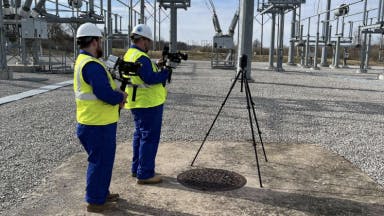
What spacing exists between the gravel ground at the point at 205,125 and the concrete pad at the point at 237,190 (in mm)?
292

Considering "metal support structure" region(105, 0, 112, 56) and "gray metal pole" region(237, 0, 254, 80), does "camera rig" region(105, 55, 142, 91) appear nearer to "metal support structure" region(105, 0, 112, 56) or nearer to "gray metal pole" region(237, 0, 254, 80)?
"gray metal pole" region(237, 0, 254, 80)

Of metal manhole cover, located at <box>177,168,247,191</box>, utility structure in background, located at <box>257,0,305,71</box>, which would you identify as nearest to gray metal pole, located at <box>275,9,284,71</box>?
utility structure in background, located at <box>257,0,305,71</box>

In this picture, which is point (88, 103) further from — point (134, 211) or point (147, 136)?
point (134, 211)

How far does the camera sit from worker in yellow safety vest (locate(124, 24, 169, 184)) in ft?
15.4

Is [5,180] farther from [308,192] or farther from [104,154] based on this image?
[308,192]

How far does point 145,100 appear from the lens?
4746 millimetres

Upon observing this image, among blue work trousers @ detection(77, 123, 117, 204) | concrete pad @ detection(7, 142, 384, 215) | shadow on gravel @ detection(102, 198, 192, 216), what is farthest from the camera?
concrete pad @ detection(7, 142, 384, 215)

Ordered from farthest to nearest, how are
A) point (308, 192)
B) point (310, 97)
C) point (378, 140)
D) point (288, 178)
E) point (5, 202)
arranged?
1. point (310, 97)
2. point (378, 140)
3. point (288, 178)
4. point (308, 192)
5. point (5, 202)

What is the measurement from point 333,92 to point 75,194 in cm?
1265

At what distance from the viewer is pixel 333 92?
1498 centimetres

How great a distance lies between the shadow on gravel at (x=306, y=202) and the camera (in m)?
4.27

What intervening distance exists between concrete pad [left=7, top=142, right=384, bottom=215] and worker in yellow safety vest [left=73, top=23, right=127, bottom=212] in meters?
0.35

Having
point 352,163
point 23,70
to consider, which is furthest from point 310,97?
point 23,70

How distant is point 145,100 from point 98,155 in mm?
1032
